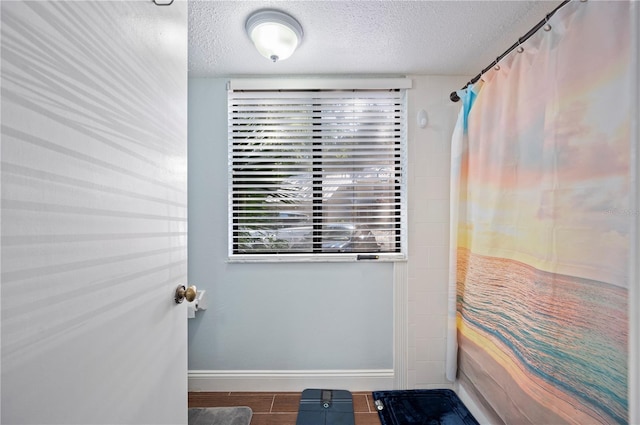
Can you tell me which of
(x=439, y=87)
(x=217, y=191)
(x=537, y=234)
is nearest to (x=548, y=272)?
(x=537, y=234)

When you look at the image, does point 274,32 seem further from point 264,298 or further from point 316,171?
point 264,298

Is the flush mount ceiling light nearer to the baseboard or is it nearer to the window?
the window

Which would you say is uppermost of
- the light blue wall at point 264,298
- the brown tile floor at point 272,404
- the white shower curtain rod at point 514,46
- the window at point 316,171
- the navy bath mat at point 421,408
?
the white shower curtain rod at point 514,46

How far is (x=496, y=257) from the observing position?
4.52 ft

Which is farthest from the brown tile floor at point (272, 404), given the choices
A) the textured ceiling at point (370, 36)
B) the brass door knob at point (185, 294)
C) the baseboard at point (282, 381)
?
the textured ceiling at point (370, 36)

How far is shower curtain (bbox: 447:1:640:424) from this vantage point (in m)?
0.85

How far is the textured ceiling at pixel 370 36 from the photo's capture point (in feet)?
4.12

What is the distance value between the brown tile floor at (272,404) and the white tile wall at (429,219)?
0.42 metres

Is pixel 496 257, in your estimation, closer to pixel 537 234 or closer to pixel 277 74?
pixel 537 234

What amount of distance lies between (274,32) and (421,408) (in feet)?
7.49

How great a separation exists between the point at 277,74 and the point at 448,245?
1.65 meters

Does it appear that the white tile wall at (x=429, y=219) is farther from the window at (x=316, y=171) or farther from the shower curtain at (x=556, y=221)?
the shower curtain at (x=556, y=221)

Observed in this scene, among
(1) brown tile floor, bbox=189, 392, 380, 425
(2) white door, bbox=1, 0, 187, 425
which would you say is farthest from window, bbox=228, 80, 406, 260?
(2) white door, bbox=1, 0, 187, 425

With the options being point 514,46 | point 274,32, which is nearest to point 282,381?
point 274,32
